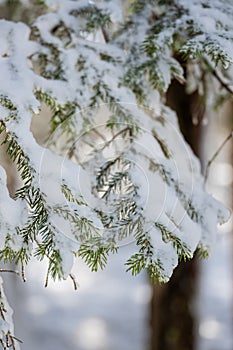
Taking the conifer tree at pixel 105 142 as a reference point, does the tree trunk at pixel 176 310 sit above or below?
below

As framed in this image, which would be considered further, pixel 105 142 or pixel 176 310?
pixel 176 310

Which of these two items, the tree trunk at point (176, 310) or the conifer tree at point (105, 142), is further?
the tree trunk at point (176, 310)

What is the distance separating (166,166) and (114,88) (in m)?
0.31

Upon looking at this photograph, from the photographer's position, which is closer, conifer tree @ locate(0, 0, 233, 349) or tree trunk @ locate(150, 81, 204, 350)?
conifer tree @ locate(0, 0, 233, 349)

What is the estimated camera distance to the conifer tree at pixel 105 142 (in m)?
1.20

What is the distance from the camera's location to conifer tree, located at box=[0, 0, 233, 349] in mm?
1203

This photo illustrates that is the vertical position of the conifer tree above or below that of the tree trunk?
above

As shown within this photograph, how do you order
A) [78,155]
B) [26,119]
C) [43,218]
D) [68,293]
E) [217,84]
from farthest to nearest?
[68,293]
[217,84]
[78,155]
[26,119]
[43,218]

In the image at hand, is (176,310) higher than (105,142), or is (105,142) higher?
(105,142)

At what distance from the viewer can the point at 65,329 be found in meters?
7.11

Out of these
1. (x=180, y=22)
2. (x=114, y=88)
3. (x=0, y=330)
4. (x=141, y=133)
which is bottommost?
Answer: (x=0, y=330)

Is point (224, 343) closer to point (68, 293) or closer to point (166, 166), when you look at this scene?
point (68, 293)

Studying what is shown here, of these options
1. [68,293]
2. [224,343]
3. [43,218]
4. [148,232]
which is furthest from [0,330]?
[68,293]

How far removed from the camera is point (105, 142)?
173 centimetres
